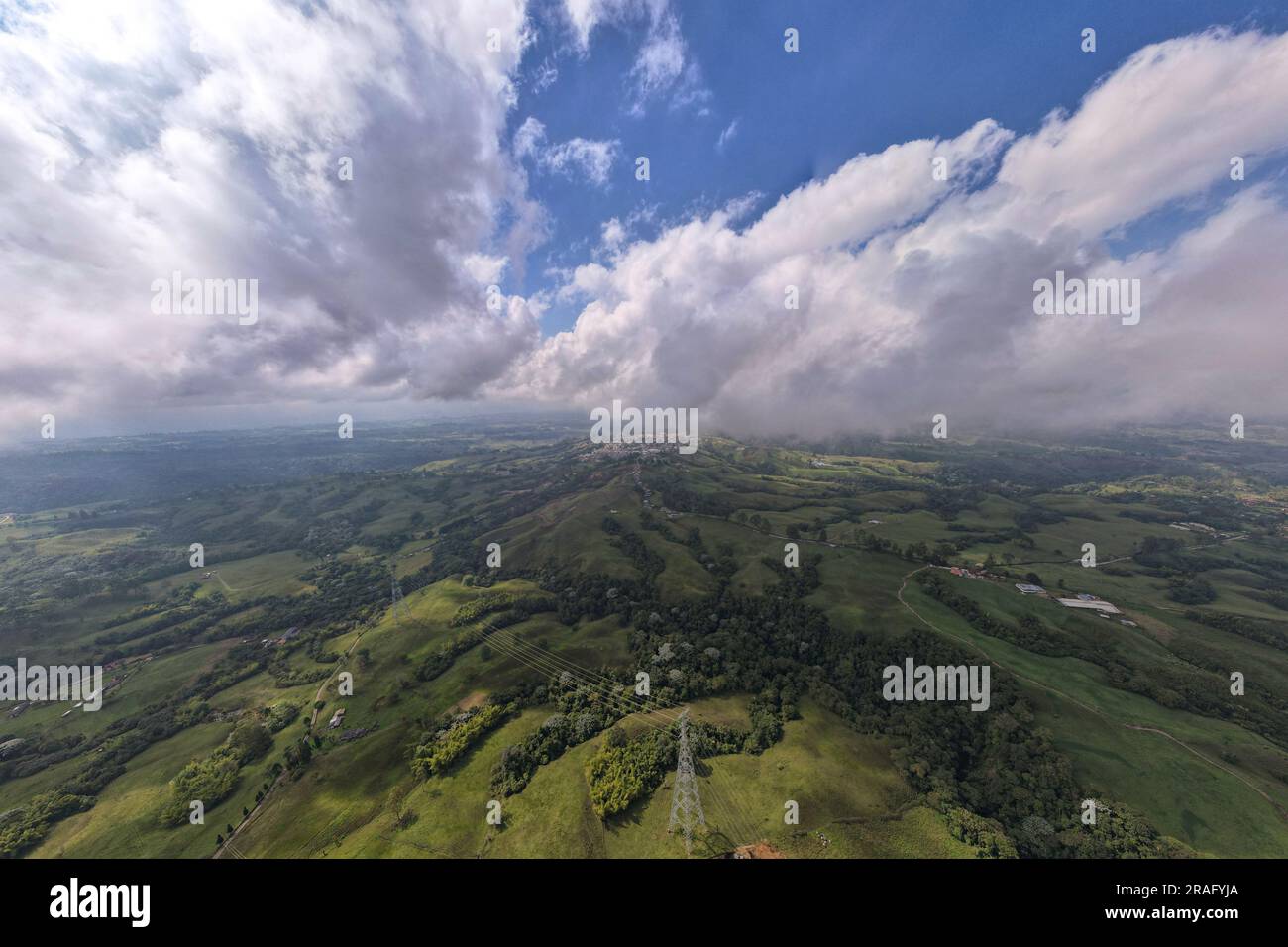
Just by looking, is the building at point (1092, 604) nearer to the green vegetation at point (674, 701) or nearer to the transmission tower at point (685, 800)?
the green vegetation at point (674, 701)

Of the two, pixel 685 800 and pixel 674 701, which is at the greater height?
pixel 685 800

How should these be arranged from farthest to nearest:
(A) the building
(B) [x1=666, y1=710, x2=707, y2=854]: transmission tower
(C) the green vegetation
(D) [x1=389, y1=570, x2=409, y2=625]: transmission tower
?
(D) [x1=389, y1=570, x2=409, y2=625]: transmission tower
(A) the building
(C) the green vegetation
(B) [x1=666, y1=710, x2=707, y2=854]: transmission tower

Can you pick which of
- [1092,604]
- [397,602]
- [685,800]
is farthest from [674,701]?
[1092,604]

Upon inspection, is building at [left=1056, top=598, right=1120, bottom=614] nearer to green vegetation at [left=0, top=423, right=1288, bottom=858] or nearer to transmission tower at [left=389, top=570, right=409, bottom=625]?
green vegetation at [left=0, top=423, right=1288, bottom=858]

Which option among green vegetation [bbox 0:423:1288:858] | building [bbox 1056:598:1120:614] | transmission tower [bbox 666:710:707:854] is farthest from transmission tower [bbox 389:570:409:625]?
building [bbox 1056:598:1120:614]

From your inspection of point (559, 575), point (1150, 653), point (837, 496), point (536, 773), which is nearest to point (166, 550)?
point (559, 575)

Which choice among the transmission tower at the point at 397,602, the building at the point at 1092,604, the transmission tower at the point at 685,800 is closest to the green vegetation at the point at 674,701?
the transmission tower at the point at 685,800

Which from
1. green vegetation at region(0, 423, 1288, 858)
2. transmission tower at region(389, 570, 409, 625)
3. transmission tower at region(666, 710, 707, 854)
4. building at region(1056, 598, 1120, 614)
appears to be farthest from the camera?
transmission tower at region(389, 570, 409, 625)

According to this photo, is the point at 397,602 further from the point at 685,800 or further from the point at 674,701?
the point at 685,800
